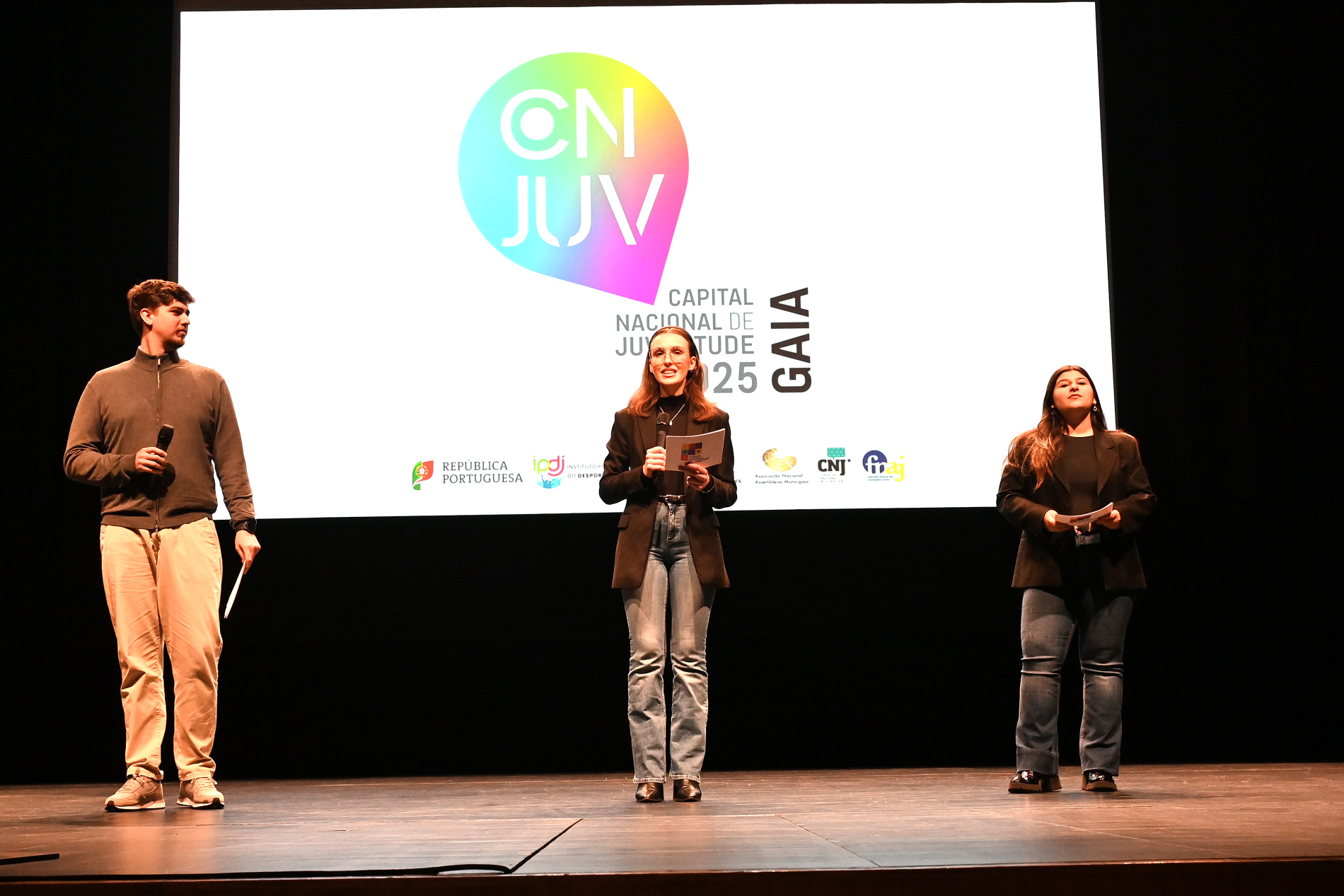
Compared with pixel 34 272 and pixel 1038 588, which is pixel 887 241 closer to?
pixel 1038 588

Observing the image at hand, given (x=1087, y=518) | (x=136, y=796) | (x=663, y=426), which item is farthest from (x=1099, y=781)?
(x=136, y=796)

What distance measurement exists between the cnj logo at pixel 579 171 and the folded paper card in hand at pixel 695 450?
1.44m

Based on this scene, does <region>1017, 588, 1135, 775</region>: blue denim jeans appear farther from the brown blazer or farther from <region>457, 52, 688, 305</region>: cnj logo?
<region>457, 52, 688, 305</region>: cnj logo

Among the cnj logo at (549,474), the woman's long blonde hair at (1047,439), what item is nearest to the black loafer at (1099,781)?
the woman's long blonde hair at (1047,439)

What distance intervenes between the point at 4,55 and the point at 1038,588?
4.06 meters

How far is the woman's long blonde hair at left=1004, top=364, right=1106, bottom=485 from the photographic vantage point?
11.9 feet

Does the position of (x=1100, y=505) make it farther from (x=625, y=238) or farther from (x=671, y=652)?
(x=625, y=238)

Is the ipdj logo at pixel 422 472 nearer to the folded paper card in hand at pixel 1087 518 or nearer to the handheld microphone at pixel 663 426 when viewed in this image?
the handheld microphone at pixel 663 426

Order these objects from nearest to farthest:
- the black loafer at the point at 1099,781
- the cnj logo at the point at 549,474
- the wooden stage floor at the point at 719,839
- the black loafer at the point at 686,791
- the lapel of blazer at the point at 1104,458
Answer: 1. the wooden stage floor at the point at 719,839
2. the black loafer at the point at 686,791
3. the black loafer at the point at 1099,781
4. the lapel of blazer at the point at 1104,458
5. the cnj logo at the point at 549,474

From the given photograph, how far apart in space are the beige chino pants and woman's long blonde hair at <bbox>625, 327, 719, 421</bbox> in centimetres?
119

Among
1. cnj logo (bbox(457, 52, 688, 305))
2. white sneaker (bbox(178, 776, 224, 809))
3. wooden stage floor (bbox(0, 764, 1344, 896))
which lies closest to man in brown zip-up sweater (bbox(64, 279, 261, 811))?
white sneaker (bbox(178, 776, 224, 809))

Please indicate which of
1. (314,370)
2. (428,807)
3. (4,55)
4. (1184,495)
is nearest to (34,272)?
(4,55)

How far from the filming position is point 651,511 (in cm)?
345

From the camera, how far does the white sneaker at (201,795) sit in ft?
10.9
